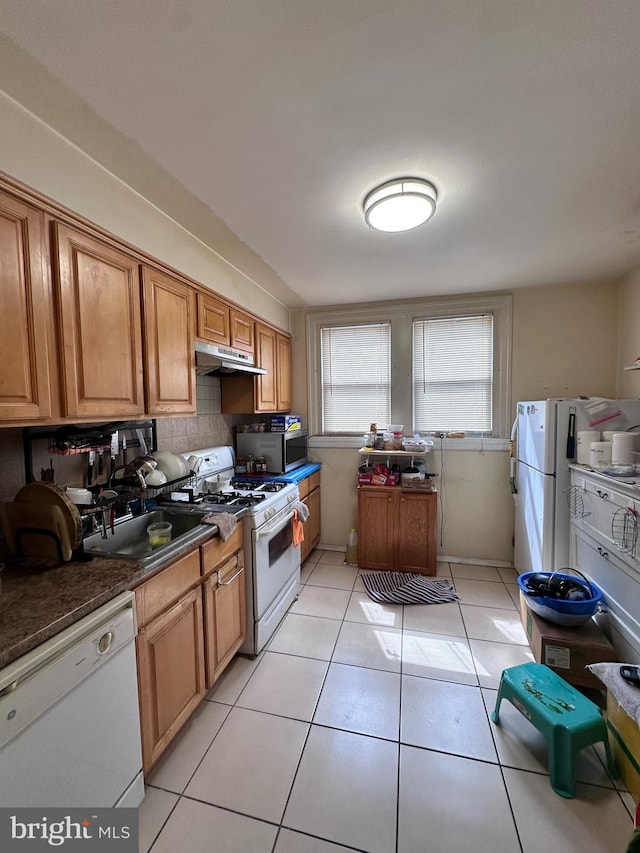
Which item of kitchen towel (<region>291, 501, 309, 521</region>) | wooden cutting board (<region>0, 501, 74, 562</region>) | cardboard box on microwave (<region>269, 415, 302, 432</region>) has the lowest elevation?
kitchen towel (<region>291, 501, 309, 521</region>)

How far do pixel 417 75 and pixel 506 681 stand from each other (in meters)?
2.39

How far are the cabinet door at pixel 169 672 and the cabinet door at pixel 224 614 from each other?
6 cm

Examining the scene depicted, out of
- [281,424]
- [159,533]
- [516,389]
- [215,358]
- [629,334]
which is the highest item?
[629,334]

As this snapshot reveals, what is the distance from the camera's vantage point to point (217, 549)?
172 centimetres

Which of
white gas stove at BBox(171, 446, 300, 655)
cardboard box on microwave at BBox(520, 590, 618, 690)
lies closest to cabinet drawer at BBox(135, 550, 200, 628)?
white gas stove at BBox(171, 446, 300, 655)

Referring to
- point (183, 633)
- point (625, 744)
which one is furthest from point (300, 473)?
point (625, 744)

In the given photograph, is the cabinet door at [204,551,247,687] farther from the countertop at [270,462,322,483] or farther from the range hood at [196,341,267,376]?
the range hood at [196,341,267,376]

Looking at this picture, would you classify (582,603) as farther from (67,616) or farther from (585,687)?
(67,616)

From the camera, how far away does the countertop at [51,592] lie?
87 centimetres

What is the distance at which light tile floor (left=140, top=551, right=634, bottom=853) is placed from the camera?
3.89ft

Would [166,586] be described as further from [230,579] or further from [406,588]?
[406,588]

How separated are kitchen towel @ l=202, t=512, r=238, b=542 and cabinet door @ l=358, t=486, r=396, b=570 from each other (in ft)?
5.17

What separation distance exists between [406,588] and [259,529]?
1489 millimetres

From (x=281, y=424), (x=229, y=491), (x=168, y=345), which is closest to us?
(x=168, y=345)
